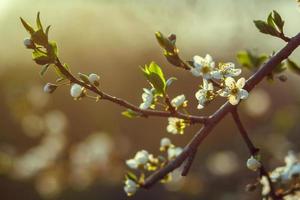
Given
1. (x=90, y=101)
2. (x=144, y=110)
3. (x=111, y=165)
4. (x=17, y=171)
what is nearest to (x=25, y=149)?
(x=90, y=101)

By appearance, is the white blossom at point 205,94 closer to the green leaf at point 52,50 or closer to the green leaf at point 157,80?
the green leaf at point 157,80

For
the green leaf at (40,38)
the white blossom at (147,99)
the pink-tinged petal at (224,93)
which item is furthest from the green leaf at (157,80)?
the green leaf at (40,38)

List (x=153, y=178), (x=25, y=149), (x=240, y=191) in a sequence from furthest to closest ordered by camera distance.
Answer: (x=25, y=149) → (x=240, y=191) → (x=153, y=178)

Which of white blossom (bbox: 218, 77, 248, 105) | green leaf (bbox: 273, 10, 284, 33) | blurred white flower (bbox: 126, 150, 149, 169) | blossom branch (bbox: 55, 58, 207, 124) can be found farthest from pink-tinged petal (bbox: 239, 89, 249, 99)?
blurred white flower (bbox: 126, 150, 149, 169)

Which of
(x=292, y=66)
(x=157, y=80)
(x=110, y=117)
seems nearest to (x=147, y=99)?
(x=157, y=80)

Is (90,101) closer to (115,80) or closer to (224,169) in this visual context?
(115,80)

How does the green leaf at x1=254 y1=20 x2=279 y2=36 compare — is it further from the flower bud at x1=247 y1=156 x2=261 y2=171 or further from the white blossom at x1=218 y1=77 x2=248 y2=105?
the flower bud at x1=247 y1=156 x2=261 y2=171
